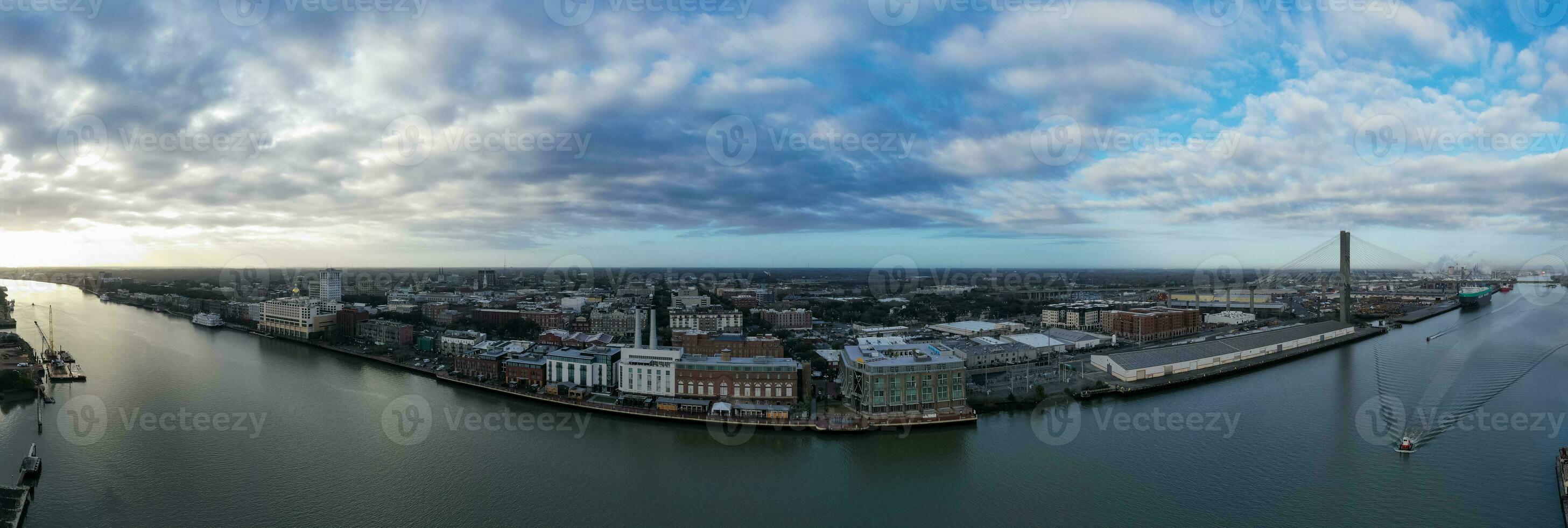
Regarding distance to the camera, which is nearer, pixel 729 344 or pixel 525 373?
pixel 525 373

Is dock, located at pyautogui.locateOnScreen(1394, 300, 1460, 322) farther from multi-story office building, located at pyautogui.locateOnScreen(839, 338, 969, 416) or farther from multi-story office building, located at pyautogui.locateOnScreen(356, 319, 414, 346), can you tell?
multi-story office building, located at pyautogui.locateOnScreen(356, 319, 414, 346)

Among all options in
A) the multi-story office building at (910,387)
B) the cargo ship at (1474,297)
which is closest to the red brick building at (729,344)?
the multi-story office building at (910,387)

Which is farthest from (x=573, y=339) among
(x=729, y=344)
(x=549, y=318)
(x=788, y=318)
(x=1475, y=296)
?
(x=1475, y=296)

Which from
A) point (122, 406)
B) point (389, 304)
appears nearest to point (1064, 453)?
point (122, 406)

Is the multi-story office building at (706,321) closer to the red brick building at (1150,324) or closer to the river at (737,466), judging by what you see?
the river at (737,466)

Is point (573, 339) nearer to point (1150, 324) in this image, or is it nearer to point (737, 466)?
point (737, 466)

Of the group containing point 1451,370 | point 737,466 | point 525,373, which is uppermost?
point 1451,370

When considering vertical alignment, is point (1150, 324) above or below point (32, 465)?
above
